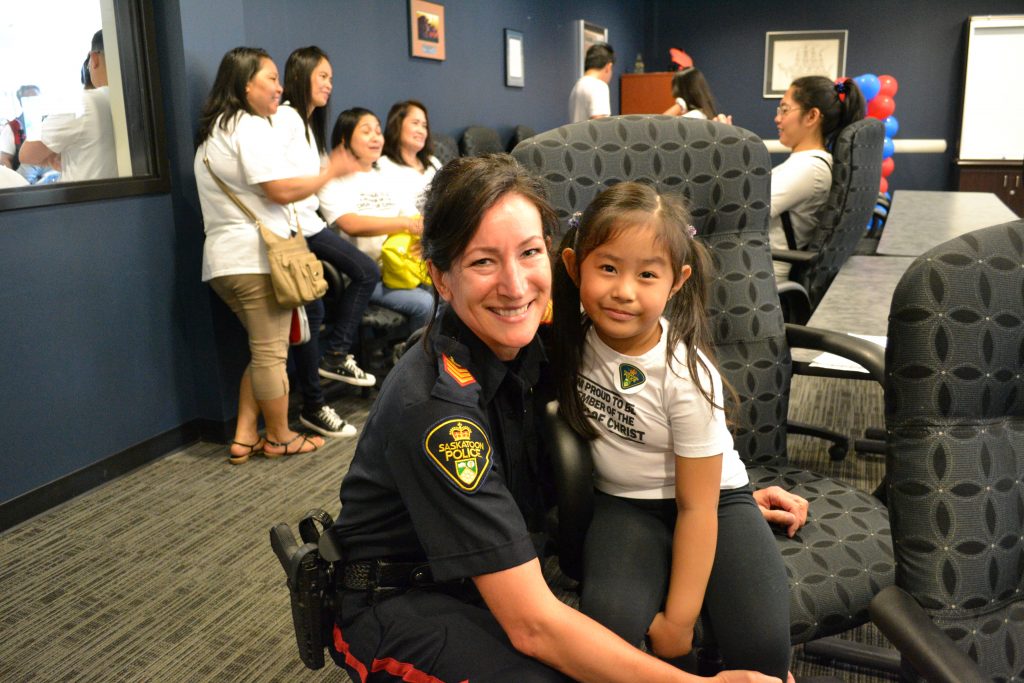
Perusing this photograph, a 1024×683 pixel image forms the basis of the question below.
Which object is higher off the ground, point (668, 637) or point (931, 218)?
point (931, 218)

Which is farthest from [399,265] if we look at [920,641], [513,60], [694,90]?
[513,60]

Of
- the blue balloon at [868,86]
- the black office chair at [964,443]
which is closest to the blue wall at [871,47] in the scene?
the blue balloon at [868,86]

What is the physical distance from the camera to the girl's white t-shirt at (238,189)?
279 centimetres

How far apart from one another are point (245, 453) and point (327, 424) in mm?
350

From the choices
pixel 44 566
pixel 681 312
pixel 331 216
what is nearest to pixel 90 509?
pixel 44 566

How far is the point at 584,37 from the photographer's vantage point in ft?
23.2

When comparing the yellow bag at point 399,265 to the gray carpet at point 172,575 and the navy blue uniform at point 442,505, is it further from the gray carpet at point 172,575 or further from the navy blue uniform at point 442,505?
the navy blue uniform at point 442,505

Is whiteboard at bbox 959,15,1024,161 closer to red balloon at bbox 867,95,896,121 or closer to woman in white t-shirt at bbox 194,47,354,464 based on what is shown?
red balloon at bbox 867,95,896,121

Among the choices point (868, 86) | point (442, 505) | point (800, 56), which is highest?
point (800, 56)

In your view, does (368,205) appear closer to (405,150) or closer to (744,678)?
(405,150)

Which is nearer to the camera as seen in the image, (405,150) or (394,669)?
(394,669)

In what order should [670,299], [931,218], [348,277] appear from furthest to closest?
[931,218] → [348,277] → [670,299]

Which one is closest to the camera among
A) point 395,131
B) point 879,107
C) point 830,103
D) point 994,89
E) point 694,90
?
point 830,103

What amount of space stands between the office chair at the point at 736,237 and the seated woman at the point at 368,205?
173cm
